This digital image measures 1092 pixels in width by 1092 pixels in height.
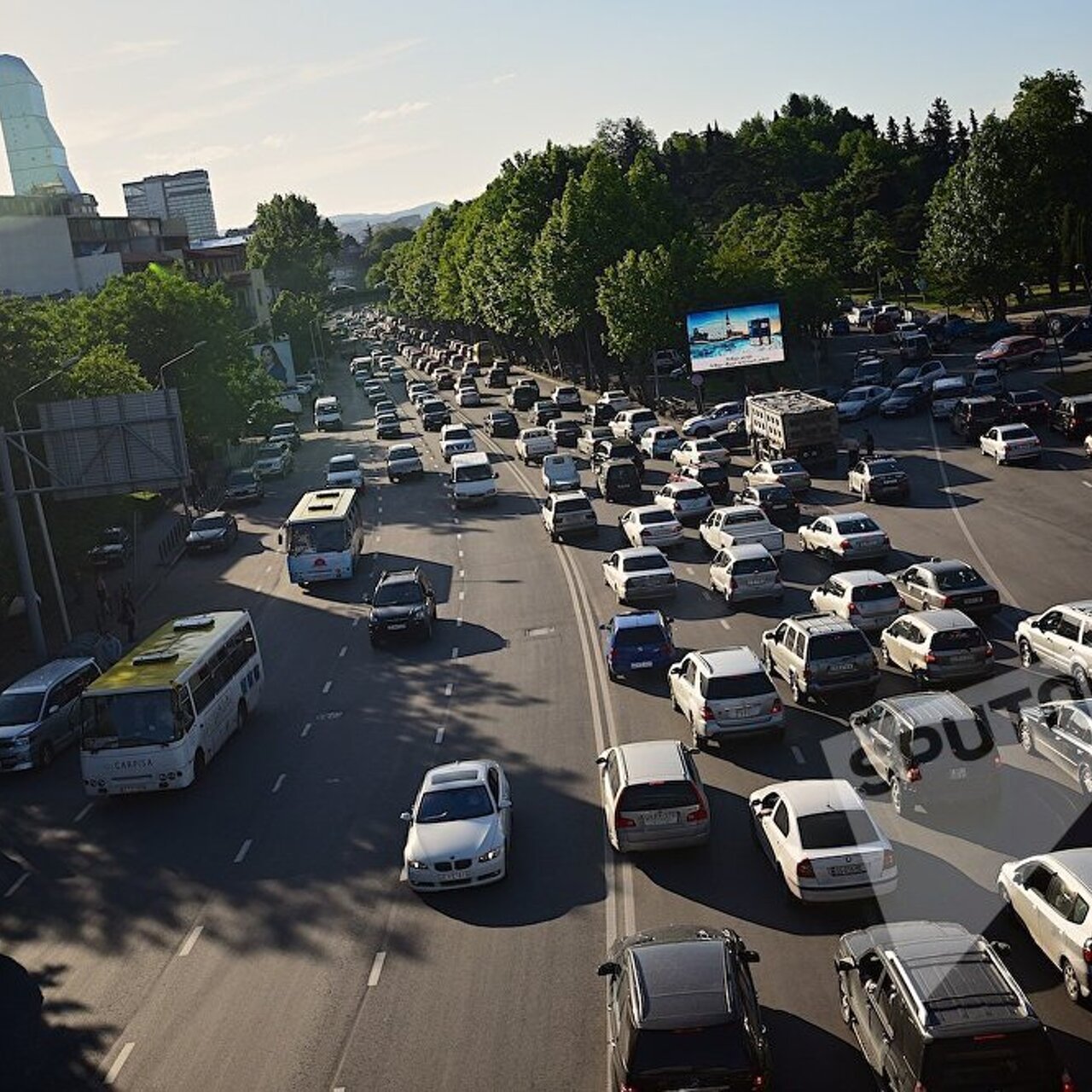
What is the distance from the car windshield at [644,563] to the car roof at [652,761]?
14.8m

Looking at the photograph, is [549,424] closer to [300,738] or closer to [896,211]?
[300,738]

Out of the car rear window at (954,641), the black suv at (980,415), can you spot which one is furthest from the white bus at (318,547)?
the black suv at (980,415)

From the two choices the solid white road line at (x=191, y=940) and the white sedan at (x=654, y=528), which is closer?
the solid white road line at (x=191, y=940)

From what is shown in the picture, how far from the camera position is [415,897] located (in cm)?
1816

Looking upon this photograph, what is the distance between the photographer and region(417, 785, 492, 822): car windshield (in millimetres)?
18719

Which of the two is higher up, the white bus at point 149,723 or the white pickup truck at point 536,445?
the white bus at point 149,723

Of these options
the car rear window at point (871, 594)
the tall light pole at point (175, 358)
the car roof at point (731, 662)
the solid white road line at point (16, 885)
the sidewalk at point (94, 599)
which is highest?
the tall light pole at point (175, 358)

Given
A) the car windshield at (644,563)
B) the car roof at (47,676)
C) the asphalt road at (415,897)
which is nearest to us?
the asphalt road at (415,897)

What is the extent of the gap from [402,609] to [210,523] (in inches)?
832

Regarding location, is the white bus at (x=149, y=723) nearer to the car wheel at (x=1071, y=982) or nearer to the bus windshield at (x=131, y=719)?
the bus windshield at (x=131, y=719)

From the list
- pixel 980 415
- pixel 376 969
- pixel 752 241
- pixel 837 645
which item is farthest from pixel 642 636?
pixel 752 241

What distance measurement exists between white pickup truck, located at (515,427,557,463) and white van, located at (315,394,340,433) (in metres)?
28.6

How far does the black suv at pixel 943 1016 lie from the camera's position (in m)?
10.5

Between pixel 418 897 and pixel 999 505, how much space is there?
29135mm
